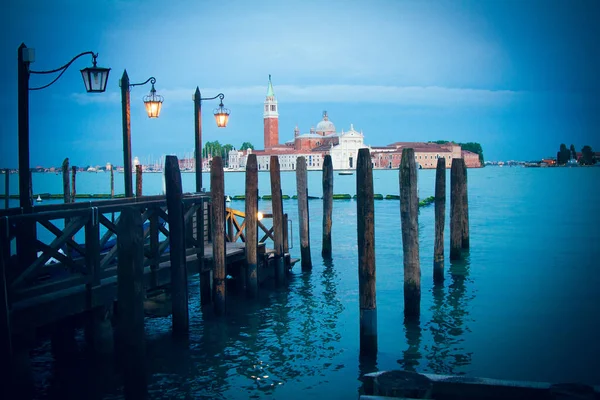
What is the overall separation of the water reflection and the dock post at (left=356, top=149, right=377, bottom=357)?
912 millimetres

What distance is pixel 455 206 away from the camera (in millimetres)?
10039

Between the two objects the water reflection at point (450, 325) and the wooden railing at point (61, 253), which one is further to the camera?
the water reflection at point (450, 325)

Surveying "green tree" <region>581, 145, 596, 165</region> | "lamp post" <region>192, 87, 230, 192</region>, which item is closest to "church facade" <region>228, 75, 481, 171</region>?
"green tree" <region>581, 145, 596, 165</region>

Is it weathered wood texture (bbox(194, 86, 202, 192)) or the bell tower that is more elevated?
the bell tower

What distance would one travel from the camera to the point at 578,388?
11.0 ft

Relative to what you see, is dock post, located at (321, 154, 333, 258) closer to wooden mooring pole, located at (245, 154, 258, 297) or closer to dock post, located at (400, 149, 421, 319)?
wooden mooring pole, located at (245, 154, 258, 297)

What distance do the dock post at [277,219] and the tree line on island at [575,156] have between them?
512 ft

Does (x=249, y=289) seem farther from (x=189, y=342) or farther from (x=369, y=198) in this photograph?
(x=369, y=198)

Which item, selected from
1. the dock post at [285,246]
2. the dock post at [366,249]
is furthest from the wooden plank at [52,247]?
the dock post at [285,246]

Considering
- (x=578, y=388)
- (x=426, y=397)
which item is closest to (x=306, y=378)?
(x=426, y=397)

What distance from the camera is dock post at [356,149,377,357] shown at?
5.23m

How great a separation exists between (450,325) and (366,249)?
2537 millimetres

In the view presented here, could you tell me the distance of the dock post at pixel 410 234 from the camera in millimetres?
6434

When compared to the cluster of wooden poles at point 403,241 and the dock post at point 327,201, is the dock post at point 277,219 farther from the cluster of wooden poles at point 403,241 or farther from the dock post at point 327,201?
the dock post at point 327,201
